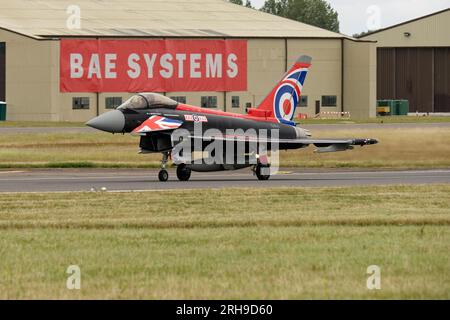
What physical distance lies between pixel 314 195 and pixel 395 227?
7.07m

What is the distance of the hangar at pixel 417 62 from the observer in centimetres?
8869

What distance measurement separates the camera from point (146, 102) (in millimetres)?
32250

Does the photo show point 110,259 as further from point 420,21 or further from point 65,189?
point 420,21

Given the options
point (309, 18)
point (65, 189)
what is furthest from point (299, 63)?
point (309, 18)

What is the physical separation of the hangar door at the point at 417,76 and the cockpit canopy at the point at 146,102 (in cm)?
6014

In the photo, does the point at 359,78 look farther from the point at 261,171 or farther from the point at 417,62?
the point at 261,171

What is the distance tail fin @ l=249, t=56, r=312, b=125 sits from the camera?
34719mm

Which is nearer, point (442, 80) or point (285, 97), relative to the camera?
point (285, 97)

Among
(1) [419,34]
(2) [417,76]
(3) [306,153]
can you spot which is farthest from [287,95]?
(2) [417,76]

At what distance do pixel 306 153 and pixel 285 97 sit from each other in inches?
377

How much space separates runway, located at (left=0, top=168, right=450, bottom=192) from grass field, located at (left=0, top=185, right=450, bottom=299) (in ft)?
15.3

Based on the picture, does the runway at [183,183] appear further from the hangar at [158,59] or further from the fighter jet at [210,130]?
the hangar at [158,59]

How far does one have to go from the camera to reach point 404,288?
12.7 metres
